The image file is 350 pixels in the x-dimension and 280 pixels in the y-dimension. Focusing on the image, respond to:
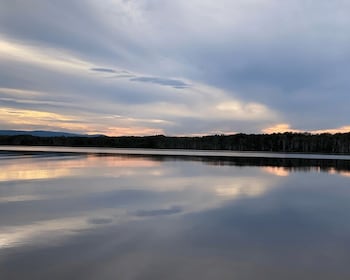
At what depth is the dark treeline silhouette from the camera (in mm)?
85562

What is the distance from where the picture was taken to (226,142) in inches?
3981

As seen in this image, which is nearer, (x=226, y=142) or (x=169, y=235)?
(x=169, y=235)

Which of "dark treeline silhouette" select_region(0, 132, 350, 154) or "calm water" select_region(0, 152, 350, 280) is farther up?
"dark treeline silhouette" select_region(0, 132, 350, 154)

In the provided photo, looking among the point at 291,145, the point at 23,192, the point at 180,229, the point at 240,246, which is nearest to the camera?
the point at 240,246

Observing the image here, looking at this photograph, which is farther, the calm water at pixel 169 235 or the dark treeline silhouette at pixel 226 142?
the dark treeline silhouette at pixel 226 142

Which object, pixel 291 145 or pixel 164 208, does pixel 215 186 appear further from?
pixel 291 145

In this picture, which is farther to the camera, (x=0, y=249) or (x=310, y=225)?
(x=310, y=225)

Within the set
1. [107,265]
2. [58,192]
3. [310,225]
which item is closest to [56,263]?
[107,265]

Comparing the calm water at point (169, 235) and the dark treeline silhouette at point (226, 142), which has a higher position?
the dark treeline silhouette at point (226, 142)

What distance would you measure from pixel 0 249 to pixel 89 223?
2.30 metres

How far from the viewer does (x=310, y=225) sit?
27.8ft

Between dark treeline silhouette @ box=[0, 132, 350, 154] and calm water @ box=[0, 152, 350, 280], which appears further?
dark treeline silhouette @ box=[0, 132, 350, 154]

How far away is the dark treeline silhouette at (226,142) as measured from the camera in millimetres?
85562

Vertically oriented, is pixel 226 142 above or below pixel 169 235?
above
